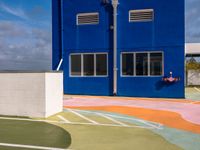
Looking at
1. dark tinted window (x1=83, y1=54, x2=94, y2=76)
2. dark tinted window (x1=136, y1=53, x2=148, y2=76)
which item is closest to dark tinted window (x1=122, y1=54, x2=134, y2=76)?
dark tinted window (x1=136, y1=53, x2=148, y2=76)

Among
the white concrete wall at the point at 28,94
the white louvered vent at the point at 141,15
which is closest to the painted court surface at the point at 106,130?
the white concrete wall at the point at 28,94

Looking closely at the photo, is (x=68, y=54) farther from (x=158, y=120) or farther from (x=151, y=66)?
(x=158, y=120)

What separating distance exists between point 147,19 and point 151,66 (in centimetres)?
259

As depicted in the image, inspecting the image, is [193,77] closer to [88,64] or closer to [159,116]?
[88,64]

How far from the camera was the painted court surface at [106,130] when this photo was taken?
6.24m

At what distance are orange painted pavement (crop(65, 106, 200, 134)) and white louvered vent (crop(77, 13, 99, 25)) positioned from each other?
6.83m

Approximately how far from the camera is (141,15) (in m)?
16.2

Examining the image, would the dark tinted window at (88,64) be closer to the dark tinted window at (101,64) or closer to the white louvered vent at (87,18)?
the dark tinted window at (101,64)

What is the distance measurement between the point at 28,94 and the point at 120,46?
8188 mm

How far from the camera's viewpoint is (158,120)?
30.3 ft

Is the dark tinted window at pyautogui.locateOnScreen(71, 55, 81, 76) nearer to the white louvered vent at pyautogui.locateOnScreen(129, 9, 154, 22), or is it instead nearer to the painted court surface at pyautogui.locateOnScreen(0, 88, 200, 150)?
the white louvered vent at pyautogui.locateOnScreen(129, 9, 154, 22)

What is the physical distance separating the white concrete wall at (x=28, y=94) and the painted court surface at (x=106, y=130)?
0.43 metres

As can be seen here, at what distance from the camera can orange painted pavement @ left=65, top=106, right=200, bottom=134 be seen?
27.7 feet

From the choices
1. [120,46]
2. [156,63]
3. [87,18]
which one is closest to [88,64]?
[120,46]
